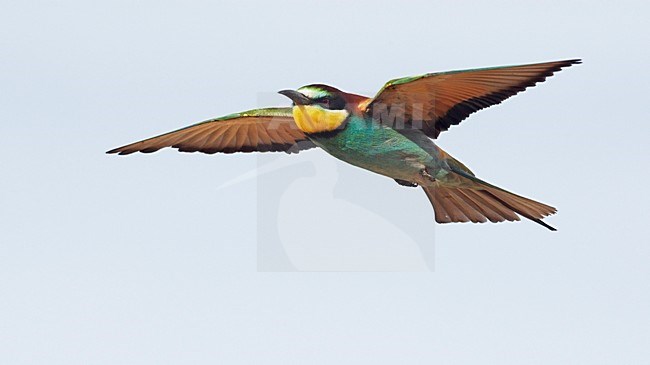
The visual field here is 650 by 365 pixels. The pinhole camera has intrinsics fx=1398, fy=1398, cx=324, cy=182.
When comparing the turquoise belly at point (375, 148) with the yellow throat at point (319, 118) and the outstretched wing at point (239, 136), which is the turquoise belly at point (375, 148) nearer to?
the yellow throat at point (319, 118)

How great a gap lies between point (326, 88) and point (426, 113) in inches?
14.1

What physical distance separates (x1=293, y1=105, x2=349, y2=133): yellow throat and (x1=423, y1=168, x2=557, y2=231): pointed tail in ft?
1.51

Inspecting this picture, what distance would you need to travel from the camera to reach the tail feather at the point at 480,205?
4223 millimetres

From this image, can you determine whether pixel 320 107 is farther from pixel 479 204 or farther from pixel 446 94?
pixel 479 204

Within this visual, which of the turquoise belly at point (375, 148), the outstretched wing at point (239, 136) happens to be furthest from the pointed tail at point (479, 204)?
the outstretched wing at point (239, 136)

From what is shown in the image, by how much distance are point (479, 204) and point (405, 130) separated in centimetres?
44

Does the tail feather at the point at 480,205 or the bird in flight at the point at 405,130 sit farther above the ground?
the bird in flight at the point at 405,130

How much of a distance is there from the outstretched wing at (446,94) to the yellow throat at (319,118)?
117 millimetres

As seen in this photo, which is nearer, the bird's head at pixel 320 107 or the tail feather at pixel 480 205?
the bird's head at pixel 320 107

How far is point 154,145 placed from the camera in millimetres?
4363

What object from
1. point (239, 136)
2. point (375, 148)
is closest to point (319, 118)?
point (375, 148)

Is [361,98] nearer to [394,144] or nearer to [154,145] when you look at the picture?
[394,144]

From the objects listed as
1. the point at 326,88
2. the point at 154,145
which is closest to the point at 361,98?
the point at 326,88

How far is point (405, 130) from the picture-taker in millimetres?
4066
